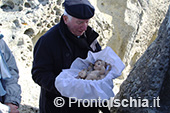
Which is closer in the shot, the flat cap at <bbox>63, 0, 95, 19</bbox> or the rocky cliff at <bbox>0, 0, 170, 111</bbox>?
the flat cap at <bbox>63, 0, 95, 19</bbox>

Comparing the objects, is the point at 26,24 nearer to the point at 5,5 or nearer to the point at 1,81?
the point at 5,5

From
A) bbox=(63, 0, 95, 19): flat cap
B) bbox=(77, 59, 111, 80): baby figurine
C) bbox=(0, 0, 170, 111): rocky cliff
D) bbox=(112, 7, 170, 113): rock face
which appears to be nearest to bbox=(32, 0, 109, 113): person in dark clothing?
bbox=(63, 0, 95, 19): flat cap

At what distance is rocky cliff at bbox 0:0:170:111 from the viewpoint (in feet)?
9.65

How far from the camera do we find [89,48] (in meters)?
1.65

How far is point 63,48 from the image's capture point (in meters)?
1.54

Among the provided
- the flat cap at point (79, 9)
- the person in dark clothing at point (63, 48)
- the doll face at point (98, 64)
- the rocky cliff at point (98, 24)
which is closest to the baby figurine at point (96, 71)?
the doll face at point (98, 64)

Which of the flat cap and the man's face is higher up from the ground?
the flat cap

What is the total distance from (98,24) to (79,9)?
3.09m

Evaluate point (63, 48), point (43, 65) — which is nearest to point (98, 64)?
point (63, 48)

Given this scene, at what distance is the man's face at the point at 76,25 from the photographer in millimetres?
1481

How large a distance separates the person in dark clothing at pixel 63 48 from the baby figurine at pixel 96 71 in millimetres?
182

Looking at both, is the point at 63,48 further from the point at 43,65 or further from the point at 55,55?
the point at 43,65

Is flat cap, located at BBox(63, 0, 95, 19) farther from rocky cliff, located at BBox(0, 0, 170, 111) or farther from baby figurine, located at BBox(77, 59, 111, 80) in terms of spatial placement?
rocky cliff, located at BBox(0, 0, 170, 111)

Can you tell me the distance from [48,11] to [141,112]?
2.80 metres
